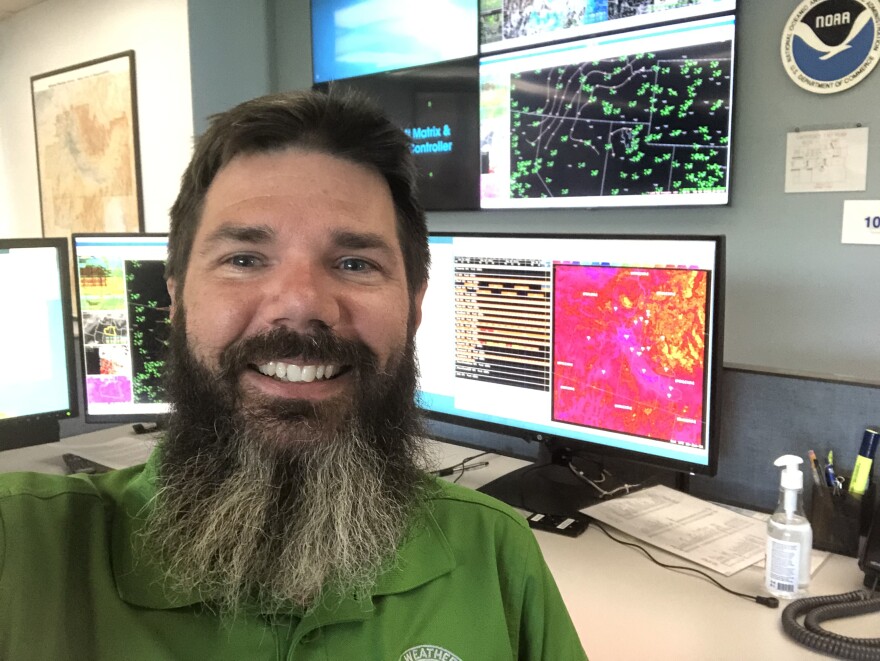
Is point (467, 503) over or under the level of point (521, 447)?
over

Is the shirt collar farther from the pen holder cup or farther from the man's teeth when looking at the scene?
the pen holder cup

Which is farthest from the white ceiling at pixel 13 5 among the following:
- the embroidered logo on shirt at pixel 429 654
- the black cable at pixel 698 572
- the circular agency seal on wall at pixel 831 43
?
the embroidered logo on shirt at pixel 429 654

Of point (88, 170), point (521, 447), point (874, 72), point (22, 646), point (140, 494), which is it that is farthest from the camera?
point (88, 170)

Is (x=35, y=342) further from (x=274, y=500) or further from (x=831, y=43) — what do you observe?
(x=831, y=43)

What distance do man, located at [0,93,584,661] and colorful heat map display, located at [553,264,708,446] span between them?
0.42 m

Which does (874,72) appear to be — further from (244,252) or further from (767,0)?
(244,252)

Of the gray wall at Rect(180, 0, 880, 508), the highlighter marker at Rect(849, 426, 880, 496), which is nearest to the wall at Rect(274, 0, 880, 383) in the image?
the gray wall at Rect(180, 0, 880, 508)

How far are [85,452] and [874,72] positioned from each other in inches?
87.7

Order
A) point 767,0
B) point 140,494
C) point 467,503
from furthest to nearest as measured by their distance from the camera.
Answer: point 767,0 → point 467,503 → point 140,494

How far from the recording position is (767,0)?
2123 mm

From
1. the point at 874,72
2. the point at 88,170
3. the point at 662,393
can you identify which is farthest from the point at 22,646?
the point at 88,170

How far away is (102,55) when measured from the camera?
3.83m

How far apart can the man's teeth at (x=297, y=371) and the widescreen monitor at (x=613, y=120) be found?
1764 millimetres

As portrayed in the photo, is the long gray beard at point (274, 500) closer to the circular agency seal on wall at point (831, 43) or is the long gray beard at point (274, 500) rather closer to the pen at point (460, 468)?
the pen at point (460, 468)
